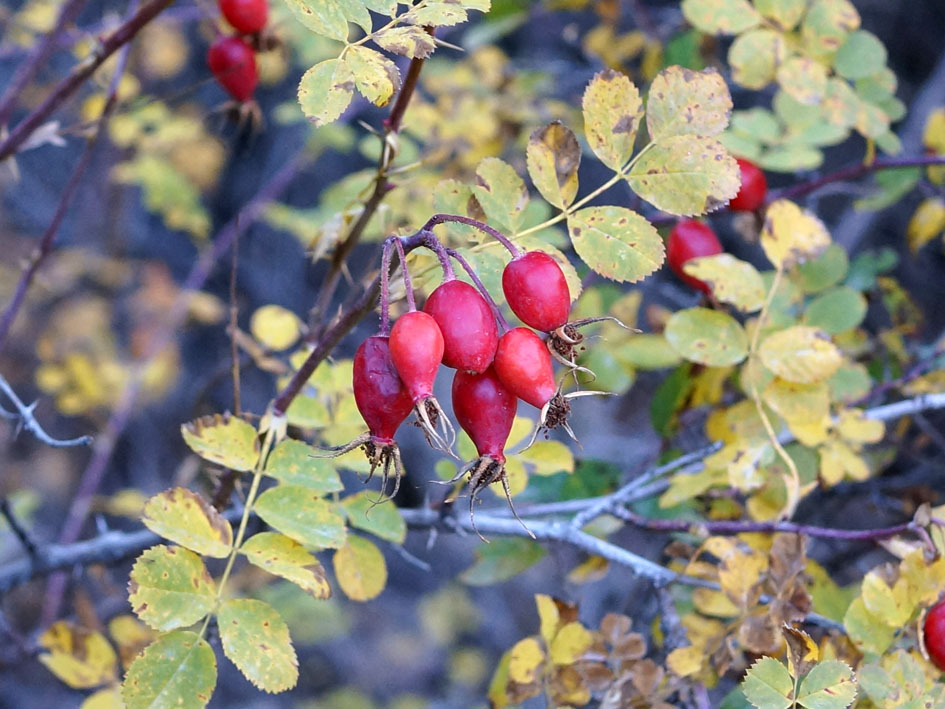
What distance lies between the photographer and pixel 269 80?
292 cm

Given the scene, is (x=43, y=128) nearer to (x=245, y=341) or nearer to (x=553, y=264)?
(x=245, y=341)

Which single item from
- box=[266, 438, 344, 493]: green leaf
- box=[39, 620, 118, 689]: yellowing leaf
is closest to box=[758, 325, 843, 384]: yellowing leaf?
box=[266, 438, 344, 493]: green leaf

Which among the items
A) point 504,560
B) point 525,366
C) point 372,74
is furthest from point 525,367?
point 504,560

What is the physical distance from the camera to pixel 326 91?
0.80m

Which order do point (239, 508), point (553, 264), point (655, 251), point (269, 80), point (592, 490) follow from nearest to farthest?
point (553, 264)
point (655, 251)
point (239, 508)
point (592, 490)
point (269, 80)

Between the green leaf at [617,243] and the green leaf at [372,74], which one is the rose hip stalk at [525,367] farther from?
the green leaf at [372,74]

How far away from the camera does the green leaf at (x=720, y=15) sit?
1350mm

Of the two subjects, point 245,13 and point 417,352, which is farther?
point 245,13

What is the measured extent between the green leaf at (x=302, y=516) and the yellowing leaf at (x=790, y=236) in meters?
0.80

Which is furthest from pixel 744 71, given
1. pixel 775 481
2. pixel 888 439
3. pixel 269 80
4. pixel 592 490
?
pixel 269 80

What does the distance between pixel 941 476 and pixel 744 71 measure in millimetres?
975

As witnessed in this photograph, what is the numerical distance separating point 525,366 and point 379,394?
135 mm

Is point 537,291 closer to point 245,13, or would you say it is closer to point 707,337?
point 707,337

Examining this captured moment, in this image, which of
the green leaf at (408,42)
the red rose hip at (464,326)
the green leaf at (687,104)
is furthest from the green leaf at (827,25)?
the red rose hip at (464,326)
